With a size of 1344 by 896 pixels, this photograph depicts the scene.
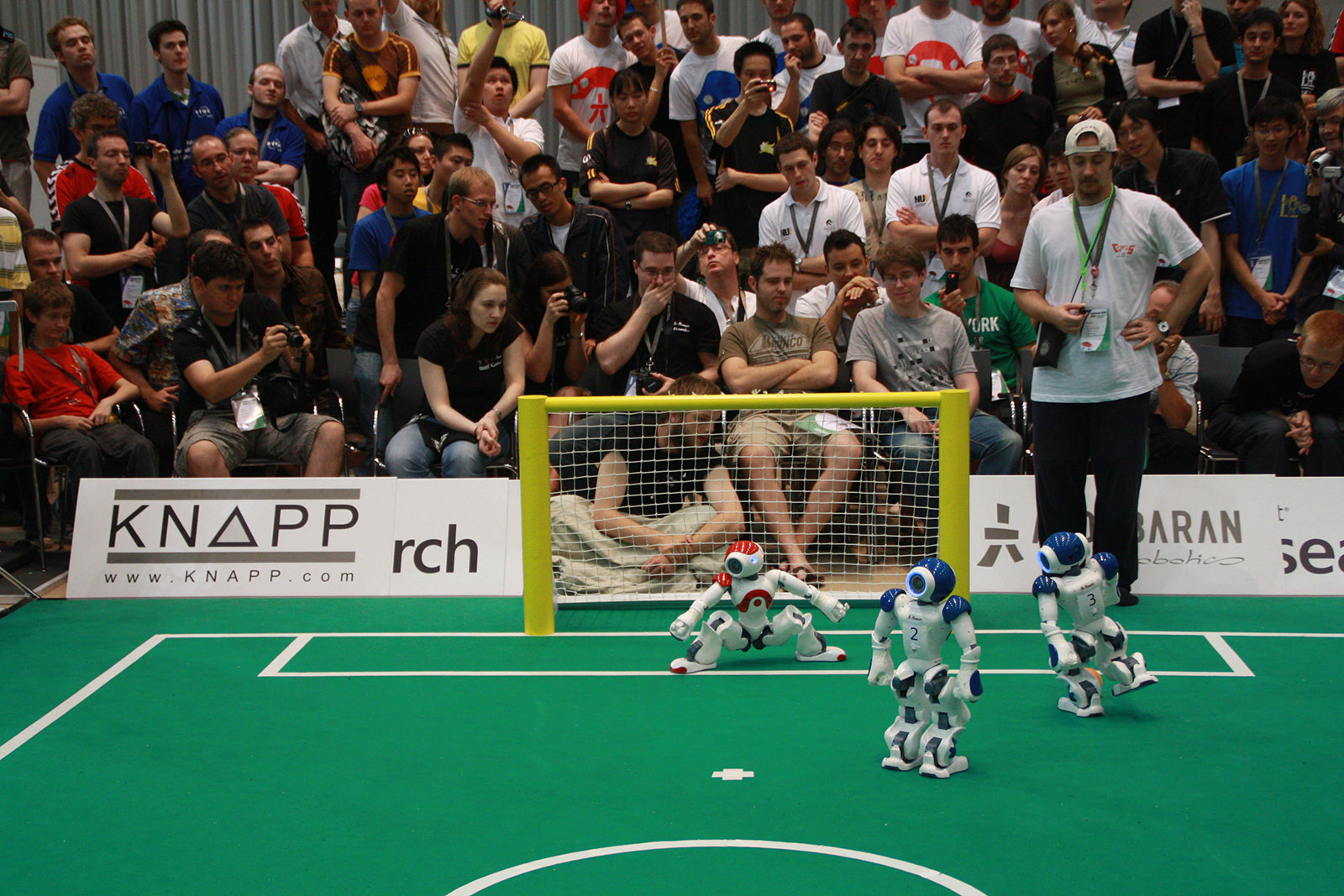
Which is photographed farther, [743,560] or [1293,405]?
[1293,405]

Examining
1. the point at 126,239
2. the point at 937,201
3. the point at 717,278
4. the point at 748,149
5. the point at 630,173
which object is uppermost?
the point at 748,149

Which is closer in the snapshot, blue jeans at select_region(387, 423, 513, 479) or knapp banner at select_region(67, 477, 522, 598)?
knapp banner at select_region(67, 477, 522, 598)

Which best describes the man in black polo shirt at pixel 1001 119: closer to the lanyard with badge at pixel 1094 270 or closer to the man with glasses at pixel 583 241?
the man with glasses at pixel 583 241

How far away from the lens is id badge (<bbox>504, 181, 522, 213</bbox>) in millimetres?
9578

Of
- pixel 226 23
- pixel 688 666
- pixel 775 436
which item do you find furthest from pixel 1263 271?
pixel 226 23

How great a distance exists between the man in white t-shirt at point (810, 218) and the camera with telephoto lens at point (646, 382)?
62.0 inches

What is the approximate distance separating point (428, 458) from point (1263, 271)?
6.19 m

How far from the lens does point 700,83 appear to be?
9.89m

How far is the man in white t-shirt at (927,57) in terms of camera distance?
10.1 metres

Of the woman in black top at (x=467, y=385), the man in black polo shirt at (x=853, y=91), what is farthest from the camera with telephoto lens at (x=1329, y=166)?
the woman in black top at (x=467, y=385)

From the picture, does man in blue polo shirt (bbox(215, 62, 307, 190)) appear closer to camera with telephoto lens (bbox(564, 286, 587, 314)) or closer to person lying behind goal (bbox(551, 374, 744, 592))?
camera with telephoto lens (bbox(564, 286, 587, 314))

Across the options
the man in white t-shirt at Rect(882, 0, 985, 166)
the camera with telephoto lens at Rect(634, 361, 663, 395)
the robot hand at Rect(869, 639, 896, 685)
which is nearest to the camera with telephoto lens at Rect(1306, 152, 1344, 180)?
the man in white t-shirt at Rect(882, 0, 985, 166)

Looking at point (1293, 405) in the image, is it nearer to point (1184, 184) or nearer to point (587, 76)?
point (1184, 184)

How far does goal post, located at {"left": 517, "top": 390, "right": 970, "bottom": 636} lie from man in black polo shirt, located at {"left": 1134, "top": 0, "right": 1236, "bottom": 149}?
5.35m
